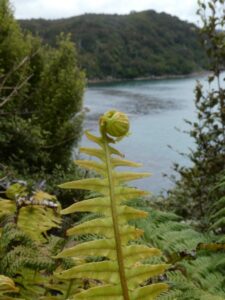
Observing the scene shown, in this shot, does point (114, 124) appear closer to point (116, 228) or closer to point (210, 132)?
point (116, 228)

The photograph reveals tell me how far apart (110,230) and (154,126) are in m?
27.6

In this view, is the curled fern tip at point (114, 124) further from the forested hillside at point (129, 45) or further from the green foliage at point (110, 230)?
the forested hillside at point (129, 45)

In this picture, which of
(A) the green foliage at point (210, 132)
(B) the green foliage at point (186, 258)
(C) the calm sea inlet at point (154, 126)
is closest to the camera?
(B) the green foliage at point (186, 258)

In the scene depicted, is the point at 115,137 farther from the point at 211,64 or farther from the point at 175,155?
the point at 175,155

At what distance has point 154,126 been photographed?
28.3 meters

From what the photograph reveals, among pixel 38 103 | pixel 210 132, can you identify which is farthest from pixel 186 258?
pixel 38 103

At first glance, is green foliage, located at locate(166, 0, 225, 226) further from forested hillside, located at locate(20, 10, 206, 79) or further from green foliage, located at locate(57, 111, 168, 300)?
forested hillside, located at locate(20, 10, 206, 79)

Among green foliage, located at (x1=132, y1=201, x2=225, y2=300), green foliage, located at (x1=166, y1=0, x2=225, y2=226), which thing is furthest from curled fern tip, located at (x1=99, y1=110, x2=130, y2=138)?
green foliage, located at (x1=166, y1=0, x2=225, y2=226)

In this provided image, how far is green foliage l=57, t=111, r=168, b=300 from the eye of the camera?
2.83ft

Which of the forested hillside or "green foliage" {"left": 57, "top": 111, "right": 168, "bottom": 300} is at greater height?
the forested hillside

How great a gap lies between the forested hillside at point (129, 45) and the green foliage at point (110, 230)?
58966 mm

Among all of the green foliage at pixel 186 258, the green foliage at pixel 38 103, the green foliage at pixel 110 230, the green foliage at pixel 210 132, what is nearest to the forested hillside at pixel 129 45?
the green foliage at pixel 38 103

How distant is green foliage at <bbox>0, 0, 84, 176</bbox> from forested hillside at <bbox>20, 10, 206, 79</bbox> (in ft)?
156

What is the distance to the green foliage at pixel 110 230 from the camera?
0.86 meters
